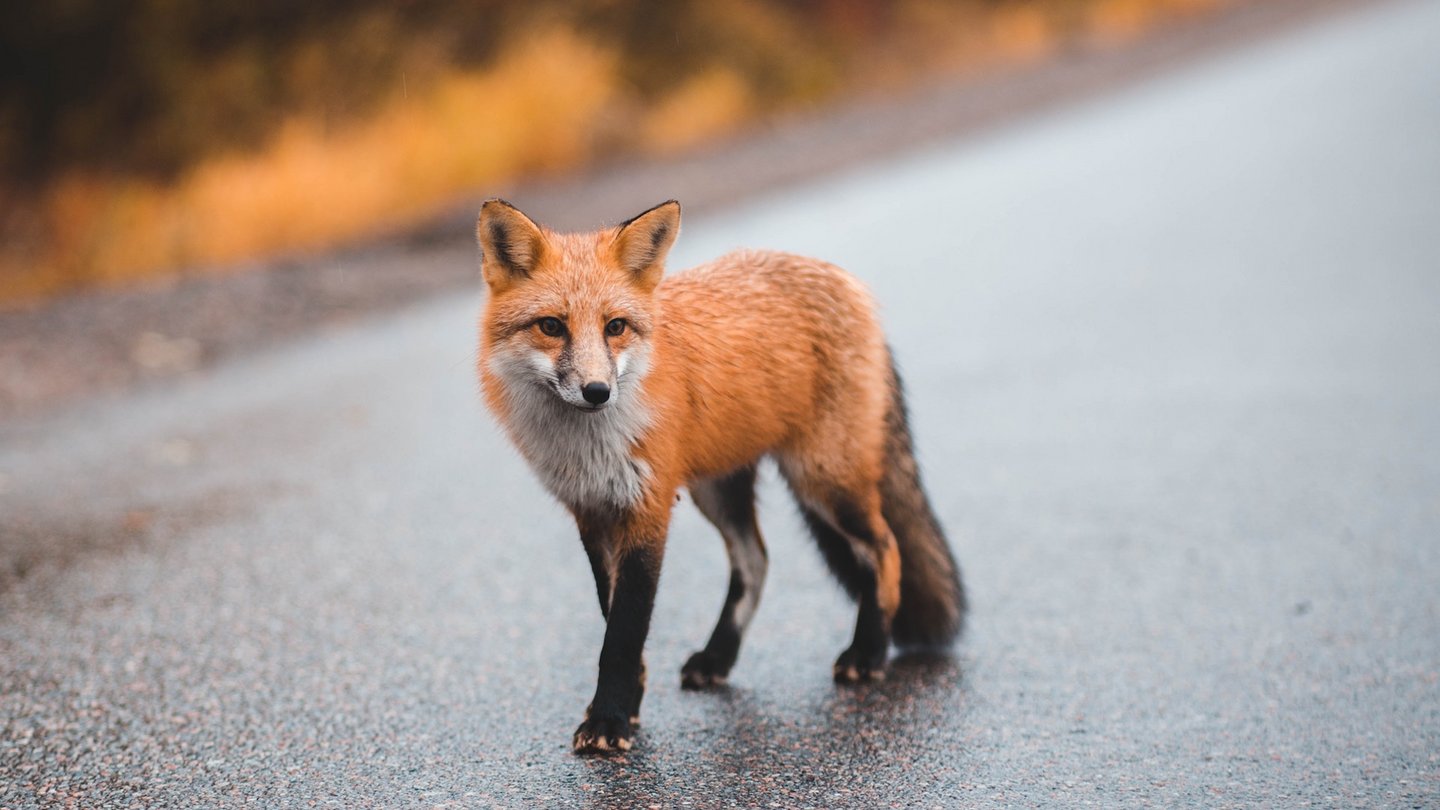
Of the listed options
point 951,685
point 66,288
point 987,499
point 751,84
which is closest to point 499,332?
point 951,685

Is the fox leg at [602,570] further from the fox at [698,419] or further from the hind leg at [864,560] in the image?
the hind leg at [864,560]

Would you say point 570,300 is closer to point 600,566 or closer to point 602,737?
A: point 600,566

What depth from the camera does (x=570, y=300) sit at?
3.66 m

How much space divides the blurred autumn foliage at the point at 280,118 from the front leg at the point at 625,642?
27.8ft

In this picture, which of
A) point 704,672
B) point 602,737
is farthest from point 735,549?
point 602,737

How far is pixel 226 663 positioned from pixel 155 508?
6.30 feet

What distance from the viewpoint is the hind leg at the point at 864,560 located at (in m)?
4.25

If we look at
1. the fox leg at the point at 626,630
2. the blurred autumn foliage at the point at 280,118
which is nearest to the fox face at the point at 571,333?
the fox leg at the point at 626,630

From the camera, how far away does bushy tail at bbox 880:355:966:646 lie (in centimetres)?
443

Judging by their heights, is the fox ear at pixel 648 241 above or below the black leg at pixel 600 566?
above

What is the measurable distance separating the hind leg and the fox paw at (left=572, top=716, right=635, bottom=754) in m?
0.78

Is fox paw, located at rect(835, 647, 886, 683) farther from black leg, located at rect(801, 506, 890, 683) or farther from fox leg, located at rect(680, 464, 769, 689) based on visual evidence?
fox leg, located at rect(680, 464, 769, 689)

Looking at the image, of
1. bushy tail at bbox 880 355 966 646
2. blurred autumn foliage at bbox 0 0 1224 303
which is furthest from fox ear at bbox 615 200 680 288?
blurred autumn foliage at bbox 0 0 1224 303

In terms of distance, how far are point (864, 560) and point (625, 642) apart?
0.86 m
